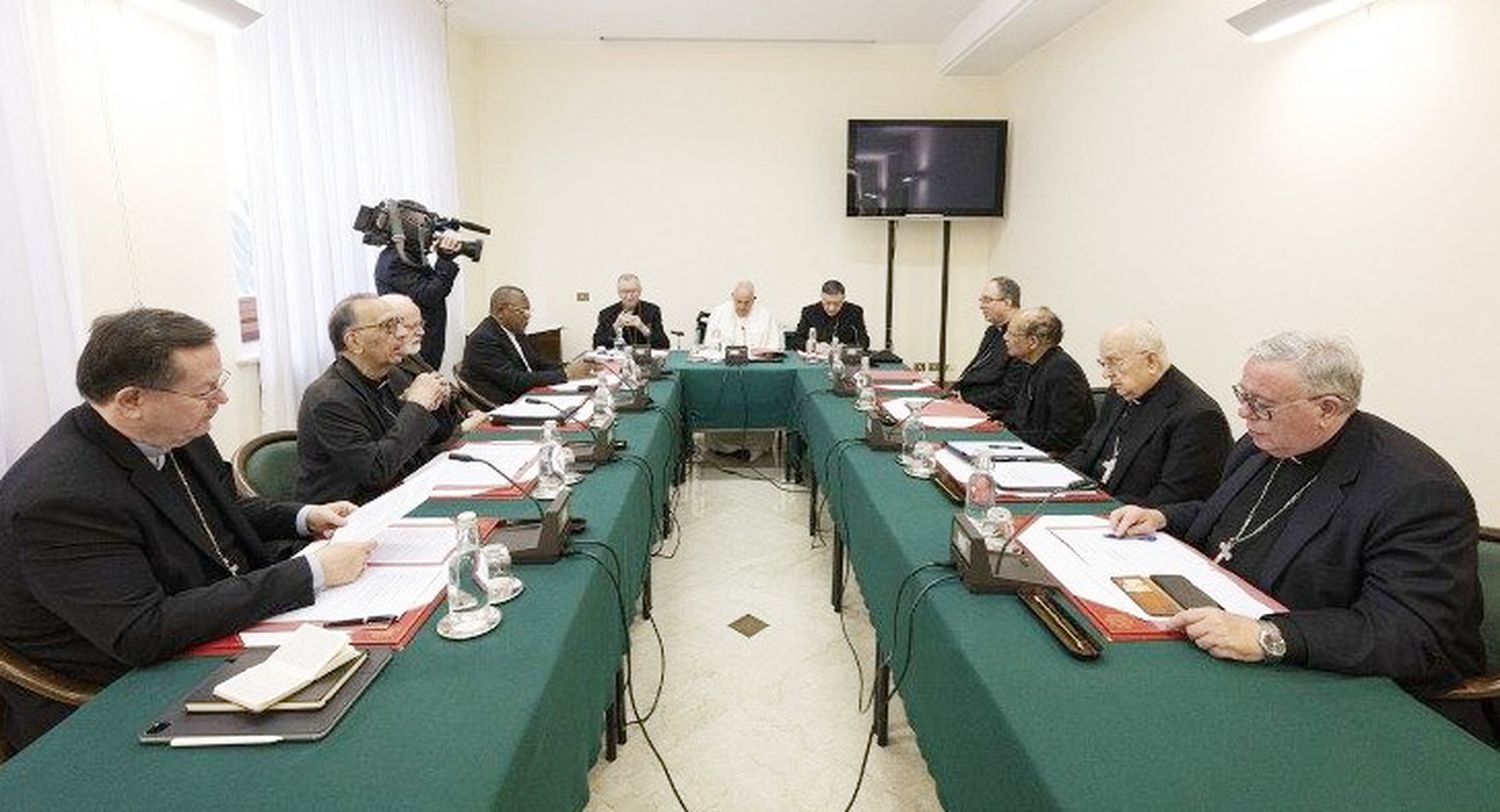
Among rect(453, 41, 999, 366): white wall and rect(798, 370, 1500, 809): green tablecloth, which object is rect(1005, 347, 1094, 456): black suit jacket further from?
rect(453, 41, 999, 366): white wall

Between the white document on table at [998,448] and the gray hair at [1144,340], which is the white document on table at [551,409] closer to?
the white document on table at [998,448]

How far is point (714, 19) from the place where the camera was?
218 inches

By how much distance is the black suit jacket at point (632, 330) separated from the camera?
5.50 metres

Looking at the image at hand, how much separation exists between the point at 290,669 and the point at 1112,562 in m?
1.40

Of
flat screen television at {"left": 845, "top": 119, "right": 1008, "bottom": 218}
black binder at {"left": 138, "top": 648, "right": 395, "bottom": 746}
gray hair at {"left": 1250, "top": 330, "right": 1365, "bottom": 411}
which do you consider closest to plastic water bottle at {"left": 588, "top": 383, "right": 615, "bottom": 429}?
black binder at {"left": 138, "top": 648, "right": 395, "bottom": 746}

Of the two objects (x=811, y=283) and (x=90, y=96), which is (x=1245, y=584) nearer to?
(x=90, y=96)

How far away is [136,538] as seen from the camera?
→ 121cm

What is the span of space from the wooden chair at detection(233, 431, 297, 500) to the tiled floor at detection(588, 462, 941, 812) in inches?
46.7

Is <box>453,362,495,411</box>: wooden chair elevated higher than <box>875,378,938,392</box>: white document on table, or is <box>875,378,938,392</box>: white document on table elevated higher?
<box>875,378,938,392</box>: white document on table

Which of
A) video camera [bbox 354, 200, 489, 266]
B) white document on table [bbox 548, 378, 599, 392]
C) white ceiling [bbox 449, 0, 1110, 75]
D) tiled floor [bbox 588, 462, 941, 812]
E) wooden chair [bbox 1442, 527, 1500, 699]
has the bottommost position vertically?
tiled floor [bbox 588, 462, 941, 812]

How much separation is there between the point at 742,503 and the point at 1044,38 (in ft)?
12.8

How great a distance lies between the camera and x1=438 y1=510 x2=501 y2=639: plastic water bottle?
1254mm

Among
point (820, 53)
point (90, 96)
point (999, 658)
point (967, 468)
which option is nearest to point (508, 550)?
point (999, 658)

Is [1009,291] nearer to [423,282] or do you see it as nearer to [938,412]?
[938,412]
